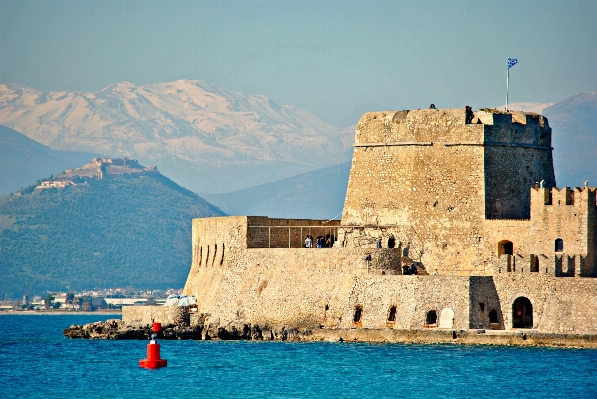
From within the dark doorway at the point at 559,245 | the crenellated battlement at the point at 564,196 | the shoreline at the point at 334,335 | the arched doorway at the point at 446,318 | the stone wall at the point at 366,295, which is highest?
the crenellated battlement at the point at 564,196

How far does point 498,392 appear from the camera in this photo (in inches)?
1582

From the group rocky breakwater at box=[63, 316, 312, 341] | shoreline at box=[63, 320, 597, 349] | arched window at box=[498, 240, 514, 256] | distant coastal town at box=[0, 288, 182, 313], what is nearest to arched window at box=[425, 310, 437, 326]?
shoreline at box=[63, 320, 597, 349]

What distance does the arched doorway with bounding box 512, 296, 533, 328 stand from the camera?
162 feet

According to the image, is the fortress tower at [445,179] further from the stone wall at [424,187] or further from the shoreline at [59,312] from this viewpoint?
the shoreline at [59,312]

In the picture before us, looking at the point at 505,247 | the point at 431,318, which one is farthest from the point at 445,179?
the point at 431,318

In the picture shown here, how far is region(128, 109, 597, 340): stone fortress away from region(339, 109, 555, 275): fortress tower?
47 mm

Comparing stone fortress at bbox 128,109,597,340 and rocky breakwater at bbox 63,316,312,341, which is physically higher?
stone fortress at bbox 128,109,597,340

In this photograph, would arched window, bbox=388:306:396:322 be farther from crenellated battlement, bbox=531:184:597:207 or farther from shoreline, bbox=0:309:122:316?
shoreline, bbox=0:309:122:316

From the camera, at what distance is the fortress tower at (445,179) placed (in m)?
53.6

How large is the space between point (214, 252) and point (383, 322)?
450 inches

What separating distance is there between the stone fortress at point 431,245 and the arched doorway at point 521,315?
4 centimetres

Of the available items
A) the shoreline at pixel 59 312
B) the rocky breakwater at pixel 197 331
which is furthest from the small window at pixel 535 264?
the shoreline at pixel 59 312

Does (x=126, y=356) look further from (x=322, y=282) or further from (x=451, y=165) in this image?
(x=451, y=165)

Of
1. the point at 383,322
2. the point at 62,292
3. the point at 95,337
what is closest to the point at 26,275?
the point at 62,292
